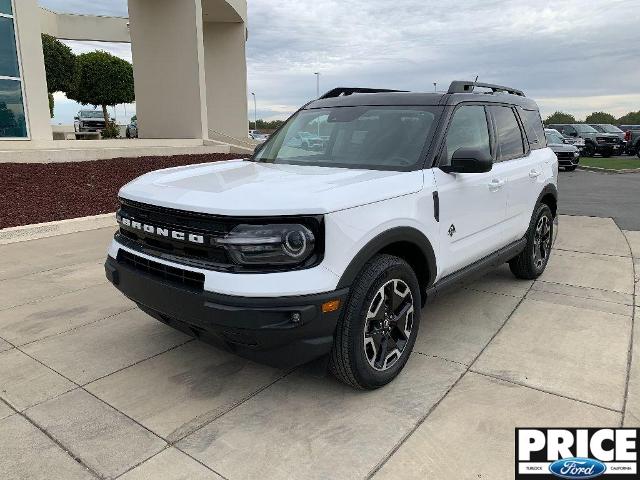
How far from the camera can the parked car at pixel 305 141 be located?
13.2ft

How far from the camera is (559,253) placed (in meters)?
6.69

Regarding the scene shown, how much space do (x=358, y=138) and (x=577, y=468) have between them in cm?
253

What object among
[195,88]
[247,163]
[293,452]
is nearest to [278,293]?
[293,452]

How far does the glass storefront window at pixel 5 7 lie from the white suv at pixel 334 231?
1118 cm

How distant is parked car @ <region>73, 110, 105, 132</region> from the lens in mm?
30844

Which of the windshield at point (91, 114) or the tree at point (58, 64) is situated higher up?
the tree at point (58, 64)

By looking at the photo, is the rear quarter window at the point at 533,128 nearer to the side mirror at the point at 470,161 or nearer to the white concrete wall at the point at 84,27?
the side mirror at the point at 470,161

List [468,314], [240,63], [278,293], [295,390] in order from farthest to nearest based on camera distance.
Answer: [240,63] < [468,314] < [295,390] < [278,293]

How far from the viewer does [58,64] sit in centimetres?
3016

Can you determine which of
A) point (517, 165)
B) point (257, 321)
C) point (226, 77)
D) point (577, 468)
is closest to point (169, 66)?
point (226, 77)

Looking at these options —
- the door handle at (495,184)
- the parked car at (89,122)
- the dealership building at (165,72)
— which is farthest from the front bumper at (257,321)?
the parked car at (89,122)

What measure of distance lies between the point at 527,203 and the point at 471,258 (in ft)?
4.27

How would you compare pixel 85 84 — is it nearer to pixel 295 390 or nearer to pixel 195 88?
pixel 195 88

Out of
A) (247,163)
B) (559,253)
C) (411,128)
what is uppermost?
(411,128)
